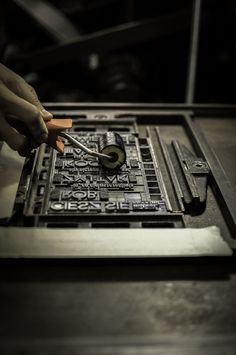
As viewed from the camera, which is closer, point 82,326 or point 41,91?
point 82,326

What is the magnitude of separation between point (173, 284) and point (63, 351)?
0.27 m

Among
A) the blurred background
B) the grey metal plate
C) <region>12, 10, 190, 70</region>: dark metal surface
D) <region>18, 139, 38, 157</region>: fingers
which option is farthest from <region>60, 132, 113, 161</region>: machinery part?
<region>12, 10, 190, 70</region>: dark metal surface

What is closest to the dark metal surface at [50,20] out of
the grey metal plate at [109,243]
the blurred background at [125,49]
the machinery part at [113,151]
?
the blurred background at [125,49]

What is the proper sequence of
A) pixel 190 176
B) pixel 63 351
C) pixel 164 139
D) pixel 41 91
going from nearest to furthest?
pixel 63 351
pixel 190 176
pixel 164 139
pixel 41 91

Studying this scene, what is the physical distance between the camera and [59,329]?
0.78m

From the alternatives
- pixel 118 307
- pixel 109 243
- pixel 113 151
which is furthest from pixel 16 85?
pixel 118 307

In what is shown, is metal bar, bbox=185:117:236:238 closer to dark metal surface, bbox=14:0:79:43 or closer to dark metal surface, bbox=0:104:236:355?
dark metal surface, bbox=0:104:236:355

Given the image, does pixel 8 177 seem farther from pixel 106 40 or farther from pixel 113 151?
pixel 106 40

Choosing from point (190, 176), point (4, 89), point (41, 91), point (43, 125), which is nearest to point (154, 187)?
point (190, 176)

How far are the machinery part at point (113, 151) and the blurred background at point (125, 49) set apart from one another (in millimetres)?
1294

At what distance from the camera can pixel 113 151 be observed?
1.23 metres

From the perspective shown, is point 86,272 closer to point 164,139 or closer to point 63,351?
point 63,351

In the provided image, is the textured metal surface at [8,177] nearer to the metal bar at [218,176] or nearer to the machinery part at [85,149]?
the machinery part at [85,149]

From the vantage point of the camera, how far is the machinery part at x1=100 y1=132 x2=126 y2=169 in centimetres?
122
